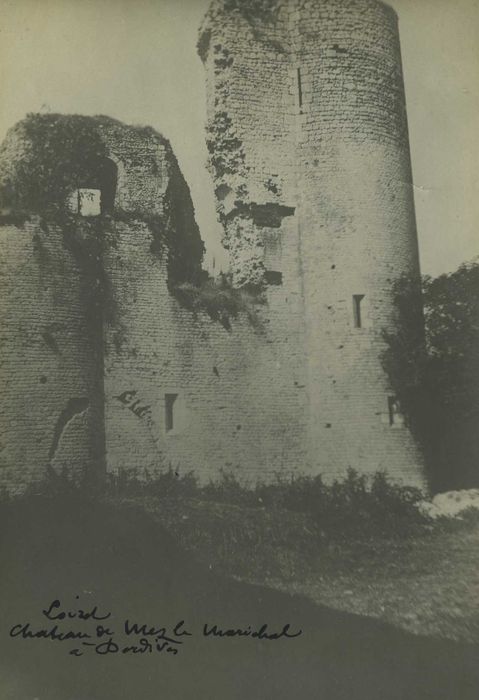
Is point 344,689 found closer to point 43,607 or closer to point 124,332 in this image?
point 43,607

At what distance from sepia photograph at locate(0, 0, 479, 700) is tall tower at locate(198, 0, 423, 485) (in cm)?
4

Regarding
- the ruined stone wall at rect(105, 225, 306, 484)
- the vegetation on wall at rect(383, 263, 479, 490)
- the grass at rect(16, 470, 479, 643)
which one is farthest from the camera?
the ruined stone wall at rect(105, 225, 306, 484)

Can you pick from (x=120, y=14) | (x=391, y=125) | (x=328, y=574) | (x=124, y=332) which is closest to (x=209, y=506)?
(x=328, y=574)

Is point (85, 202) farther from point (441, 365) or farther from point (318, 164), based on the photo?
point (441, 365)

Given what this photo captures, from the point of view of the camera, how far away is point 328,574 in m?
8.48

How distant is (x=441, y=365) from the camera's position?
11109 millimetres

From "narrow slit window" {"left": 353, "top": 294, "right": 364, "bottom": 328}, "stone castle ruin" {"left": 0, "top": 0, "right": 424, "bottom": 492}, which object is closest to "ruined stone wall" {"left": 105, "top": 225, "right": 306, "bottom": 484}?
"stone castle ruin" {"left": 0, "top": 0, "right": 424, "bottom": 492}

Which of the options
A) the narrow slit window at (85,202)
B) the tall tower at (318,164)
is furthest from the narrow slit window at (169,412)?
the narrow slit window at (85,202)

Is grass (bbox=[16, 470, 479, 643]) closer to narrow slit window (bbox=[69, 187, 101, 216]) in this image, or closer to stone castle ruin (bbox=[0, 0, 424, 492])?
stone castle ruin (bbox=[0, 0, 424, 492])

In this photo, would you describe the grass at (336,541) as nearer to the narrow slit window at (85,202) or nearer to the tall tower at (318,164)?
the tall tower at (318,164)

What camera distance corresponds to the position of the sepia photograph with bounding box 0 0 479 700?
709 cm

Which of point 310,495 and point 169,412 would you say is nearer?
point 310,495

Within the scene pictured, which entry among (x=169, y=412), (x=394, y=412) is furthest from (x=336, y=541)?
(x=169, y=412)

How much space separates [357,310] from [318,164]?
2626 mm
